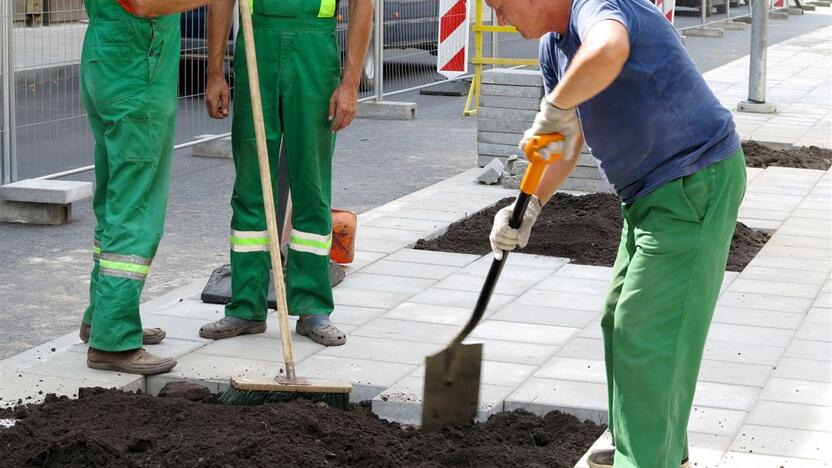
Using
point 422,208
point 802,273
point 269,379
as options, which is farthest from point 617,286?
point 422,208

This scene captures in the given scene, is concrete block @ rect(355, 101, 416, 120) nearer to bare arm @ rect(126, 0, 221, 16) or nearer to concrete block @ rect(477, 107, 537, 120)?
concrete block @ rect(477, 107, 537, 120)

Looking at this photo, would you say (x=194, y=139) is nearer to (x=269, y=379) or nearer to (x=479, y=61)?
(x=479, y=61)

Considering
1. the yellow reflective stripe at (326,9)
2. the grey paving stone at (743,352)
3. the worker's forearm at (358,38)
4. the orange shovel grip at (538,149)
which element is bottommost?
the grey paving stone at (743,352)

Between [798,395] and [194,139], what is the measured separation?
7.11 meters

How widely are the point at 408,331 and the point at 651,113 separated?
271 centimetres

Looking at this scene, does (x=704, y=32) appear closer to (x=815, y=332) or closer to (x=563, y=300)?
(x=563, y=300)

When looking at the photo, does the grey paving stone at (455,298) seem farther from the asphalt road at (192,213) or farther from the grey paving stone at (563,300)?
the asphalt road at (192,213)

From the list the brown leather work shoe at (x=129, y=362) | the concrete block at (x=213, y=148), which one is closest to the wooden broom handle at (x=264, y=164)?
the brown leather work shoe at (x=129, y=362)

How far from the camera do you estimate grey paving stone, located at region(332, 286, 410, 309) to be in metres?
6.61

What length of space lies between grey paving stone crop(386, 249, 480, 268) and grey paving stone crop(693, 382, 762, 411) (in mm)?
2392

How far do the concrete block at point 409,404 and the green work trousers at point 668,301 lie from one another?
126 cm

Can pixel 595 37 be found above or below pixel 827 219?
above

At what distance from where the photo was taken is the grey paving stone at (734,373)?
5.41 metres

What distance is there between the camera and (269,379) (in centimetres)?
503
